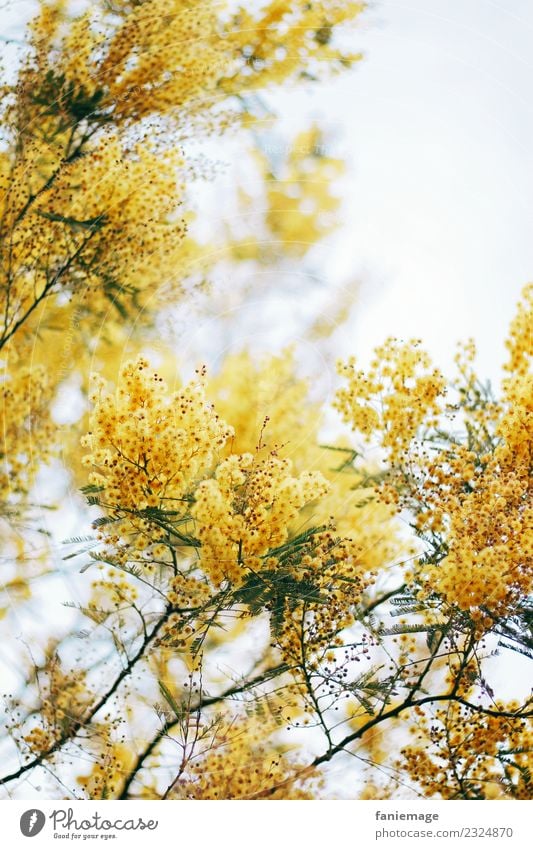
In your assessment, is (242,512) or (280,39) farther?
(280,39)

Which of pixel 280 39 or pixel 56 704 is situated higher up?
pixel 280 39

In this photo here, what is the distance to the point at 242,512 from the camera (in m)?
0.93

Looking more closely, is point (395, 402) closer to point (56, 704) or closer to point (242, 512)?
point (242, 512)

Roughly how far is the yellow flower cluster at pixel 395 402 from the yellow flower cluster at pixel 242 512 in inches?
4.1

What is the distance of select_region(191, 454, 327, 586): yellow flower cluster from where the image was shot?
0.93 m
